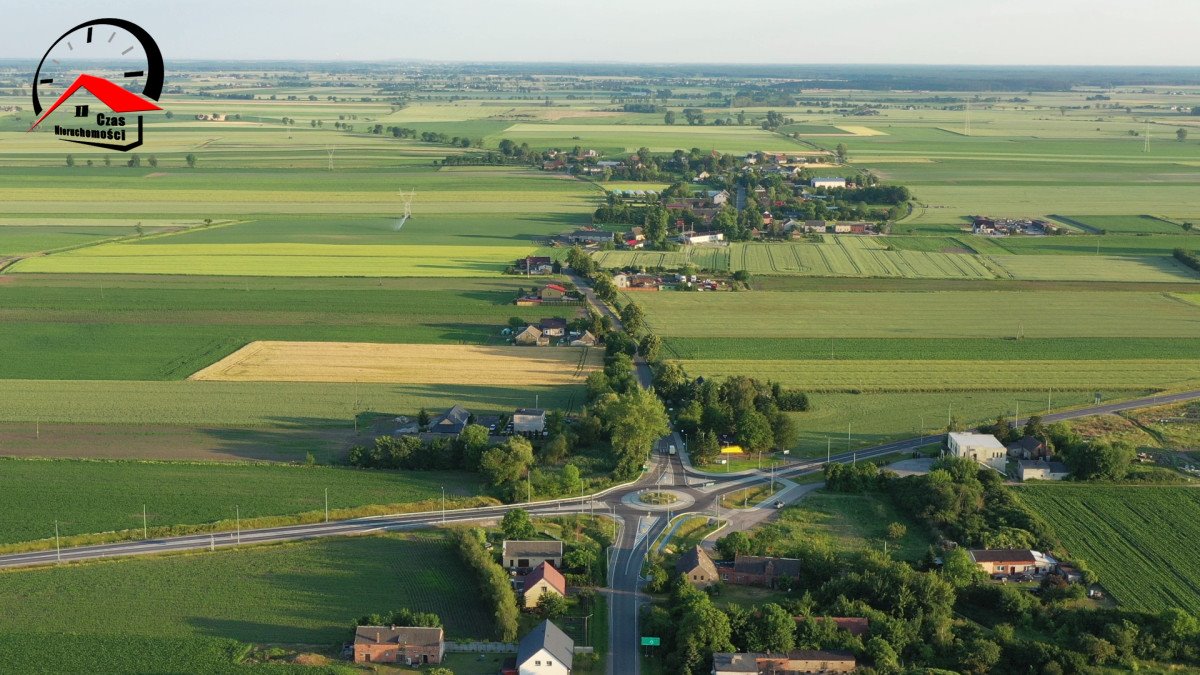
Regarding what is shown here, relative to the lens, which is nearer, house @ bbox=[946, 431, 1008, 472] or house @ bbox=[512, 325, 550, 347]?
house @ bbox=[946, 431, 1008, 472]

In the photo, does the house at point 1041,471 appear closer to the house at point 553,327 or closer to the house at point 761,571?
the house at point 761,571

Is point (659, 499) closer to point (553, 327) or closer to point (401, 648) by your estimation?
point (401, 648)

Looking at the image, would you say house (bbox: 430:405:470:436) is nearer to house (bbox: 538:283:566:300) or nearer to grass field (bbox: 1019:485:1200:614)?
grass field (bbox: 1019:485:1200:614)

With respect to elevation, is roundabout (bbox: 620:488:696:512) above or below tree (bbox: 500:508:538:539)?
below

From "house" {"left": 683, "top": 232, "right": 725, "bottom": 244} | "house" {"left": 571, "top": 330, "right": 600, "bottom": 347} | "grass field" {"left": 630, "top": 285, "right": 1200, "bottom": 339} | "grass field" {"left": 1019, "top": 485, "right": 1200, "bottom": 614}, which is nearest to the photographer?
"grass field" {"left": 1019, "top": 485, "right": 1200, "bottom": 614}

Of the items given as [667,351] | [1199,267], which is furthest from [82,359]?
[1199,267]

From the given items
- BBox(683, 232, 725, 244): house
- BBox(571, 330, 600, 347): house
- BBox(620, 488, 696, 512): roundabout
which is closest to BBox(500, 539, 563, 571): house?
BBox(620, 488, 696, 512): roundabout

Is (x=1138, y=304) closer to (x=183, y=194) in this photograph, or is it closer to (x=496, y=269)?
(x=496, y=269)
